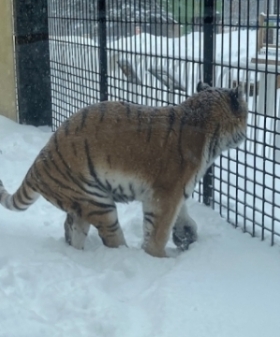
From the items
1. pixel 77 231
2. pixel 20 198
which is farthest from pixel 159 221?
pixel 20 198

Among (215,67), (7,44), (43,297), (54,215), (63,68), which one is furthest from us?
(7,44)

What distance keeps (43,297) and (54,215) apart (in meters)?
1.72

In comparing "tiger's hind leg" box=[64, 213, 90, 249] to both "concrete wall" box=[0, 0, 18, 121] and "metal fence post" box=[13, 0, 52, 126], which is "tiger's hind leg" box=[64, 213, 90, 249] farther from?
"concrete wall" box=[0, 0, 18, 121]

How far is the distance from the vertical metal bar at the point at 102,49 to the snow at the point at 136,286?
1987mm

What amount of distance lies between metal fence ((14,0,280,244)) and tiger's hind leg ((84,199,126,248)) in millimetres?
838

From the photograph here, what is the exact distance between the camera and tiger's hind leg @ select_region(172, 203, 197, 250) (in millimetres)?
4219

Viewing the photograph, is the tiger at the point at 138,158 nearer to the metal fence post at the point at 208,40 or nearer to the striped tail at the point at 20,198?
the striped tail at the point at 20,198

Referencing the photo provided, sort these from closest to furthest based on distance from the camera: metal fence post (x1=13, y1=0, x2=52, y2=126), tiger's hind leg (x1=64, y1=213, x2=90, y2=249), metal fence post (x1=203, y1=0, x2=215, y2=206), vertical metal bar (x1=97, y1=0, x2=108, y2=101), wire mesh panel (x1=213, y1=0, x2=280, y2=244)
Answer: wire mesh panel (x1=213, y1=0, x2=280, y2=244), tiger's hind leg (x1=64, y1=213, x2=90, y2=249), metal fence post (x1=203, y1=0, x2=215, y2=206), vertical metal bar (x1=97, y1=0, x2=108, y2=101), metal fence post (x1=13, y1=0, x2=52, y2=126)

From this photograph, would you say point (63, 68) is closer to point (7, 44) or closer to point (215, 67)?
point (7, 44)

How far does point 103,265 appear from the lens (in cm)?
382

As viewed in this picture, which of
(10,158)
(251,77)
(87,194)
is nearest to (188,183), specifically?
(87,194)

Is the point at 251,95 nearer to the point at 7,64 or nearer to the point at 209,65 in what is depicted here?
the point at 209,65

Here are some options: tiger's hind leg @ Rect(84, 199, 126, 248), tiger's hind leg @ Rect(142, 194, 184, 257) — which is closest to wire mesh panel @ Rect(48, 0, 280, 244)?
tiger's hind leg @ Rect(142, 194, 184, 257)

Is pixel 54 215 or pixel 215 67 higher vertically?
pixel 215 67
